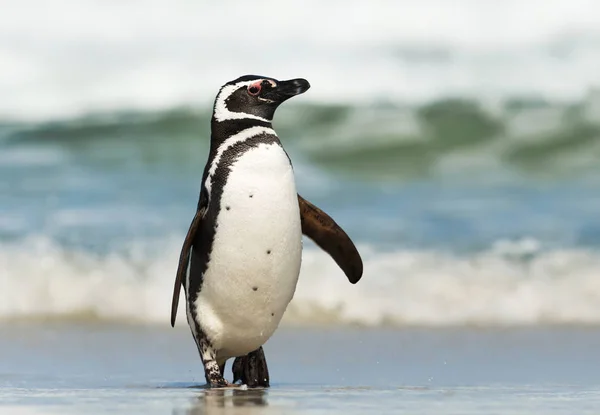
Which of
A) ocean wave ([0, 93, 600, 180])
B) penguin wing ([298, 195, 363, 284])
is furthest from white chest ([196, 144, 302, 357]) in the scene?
ocean wave ([0, 93, 600, 180])

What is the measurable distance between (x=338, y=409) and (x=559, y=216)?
8369 millimetres

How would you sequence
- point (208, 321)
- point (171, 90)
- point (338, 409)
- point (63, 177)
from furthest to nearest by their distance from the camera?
point (171, 90), point (63, 177), point (208, 321), point (338, 409)

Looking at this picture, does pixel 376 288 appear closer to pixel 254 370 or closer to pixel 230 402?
pixel 254 370

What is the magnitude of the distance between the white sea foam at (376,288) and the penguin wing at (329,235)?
9.98 ft

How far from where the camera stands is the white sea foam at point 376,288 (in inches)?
360

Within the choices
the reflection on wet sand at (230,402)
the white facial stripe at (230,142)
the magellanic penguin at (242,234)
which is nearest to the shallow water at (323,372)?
the reflection on wet sand at (230,402)

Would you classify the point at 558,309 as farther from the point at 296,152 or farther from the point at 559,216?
the point at 296,152

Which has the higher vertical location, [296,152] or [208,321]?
[296,152]

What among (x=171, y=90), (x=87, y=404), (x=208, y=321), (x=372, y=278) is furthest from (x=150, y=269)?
(x=171, y=90)

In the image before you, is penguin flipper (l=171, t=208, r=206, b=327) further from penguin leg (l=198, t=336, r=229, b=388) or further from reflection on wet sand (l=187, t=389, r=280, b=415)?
reflection on wet sand (l=187, t=389, r=280, b=415)

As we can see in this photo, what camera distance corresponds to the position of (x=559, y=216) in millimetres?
12359

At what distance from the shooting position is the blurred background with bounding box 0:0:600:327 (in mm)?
9711

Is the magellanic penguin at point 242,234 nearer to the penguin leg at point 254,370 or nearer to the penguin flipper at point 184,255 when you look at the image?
the penguin flipper at point 184,255

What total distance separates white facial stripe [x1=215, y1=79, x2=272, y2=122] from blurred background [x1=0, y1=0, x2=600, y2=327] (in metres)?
3.84
